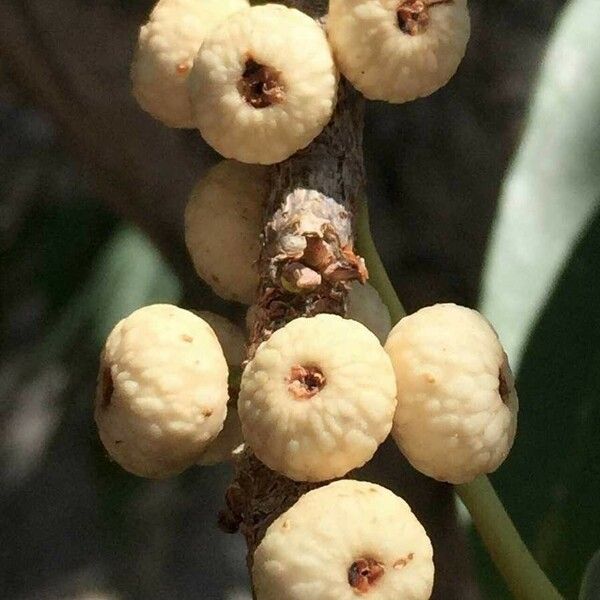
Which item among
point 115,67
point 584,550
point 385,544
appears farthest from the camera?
point 115,67

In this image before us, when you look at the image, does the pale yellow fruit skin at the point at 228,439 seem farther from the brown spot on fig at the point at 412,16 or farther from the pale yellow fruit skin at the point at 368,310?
the brown spot on fig at the point at 412,16

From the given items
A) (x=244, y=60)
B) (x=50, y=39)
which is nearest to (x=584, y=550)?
(x=244, y=60)

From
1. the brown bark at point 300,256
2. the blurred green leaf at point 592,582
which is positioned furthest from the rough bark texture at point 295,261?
the blurred green leaf at point 592,582

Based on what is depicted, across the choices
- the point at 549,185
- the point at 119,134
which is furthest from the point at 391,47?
the point at 119,134

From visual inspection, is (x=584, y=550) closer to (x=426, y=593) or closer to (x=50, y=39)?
(x=426, y=593)

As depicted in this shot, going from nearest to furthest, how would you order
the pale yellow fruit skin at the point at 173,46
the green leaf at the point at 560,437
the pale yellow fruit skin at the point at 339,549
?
the pale yellow fruit skin at the point at 339,549 → the pale yellow fruit skin at the point at 173,46 → the green leaf at the point at 560,437

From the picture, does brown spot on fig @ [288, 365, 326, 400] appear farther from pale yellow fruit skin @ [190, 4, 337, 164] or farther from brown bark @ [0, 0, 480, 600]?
brown bark @ [0, 0, 480, 600]
